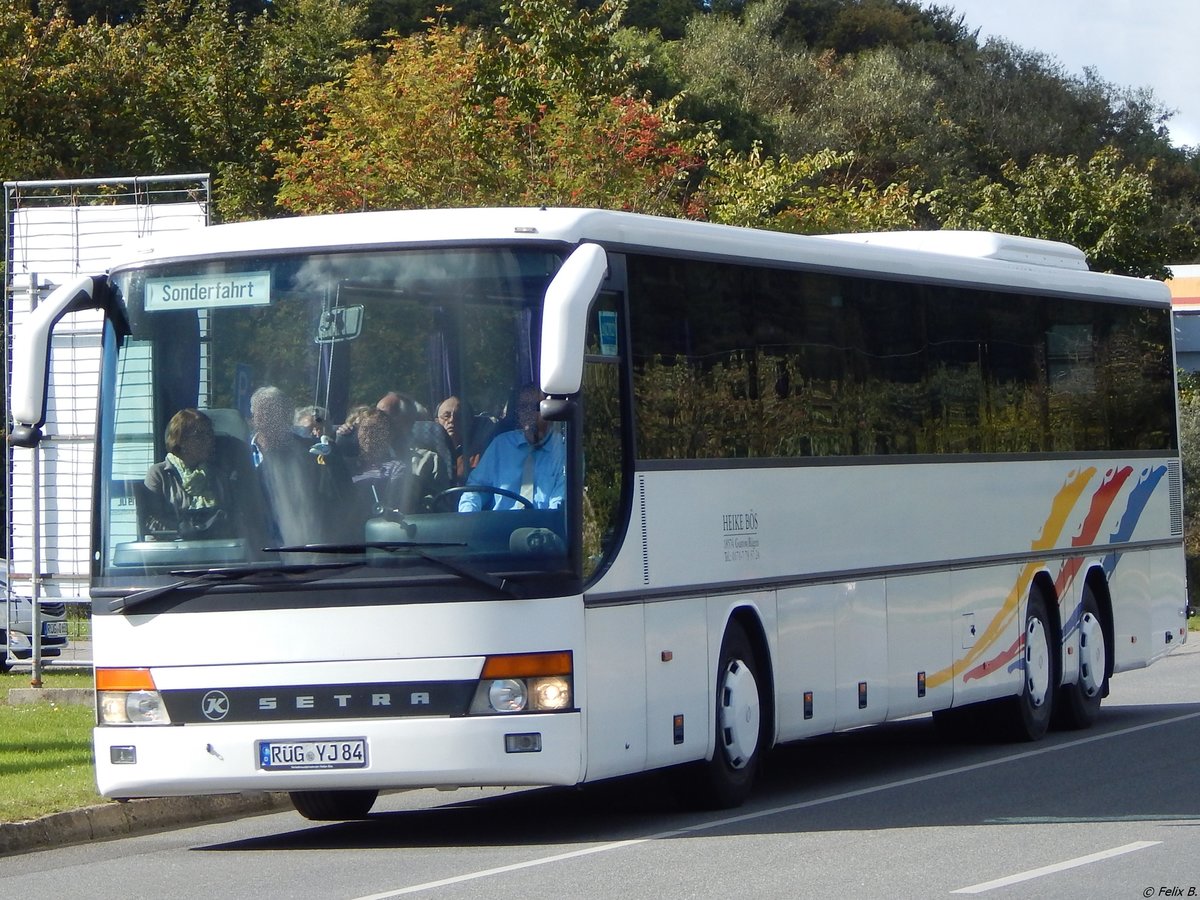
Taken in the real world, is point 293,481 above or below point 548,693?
above

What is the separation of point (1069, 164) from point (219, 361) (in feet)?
103

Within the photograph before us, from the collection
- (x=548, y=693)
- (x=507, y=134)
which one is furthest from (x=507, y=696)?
(x=507, y=134)

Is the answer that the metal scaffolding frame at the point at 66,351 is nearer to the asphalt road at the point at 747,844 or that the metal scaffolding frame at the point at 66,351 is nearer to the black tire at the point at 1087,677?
the asphalt road at the point at 747,844

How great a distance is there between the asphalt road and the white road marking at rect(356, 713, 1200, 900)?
0.07 feet

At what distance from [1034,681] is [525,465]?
7077 millimetres

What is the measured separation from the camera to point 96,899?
29.8 ft

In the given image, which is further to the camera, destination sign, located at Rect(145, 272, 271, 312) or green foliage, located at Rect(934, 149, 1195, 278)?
green foliage, located at Rect(934, 149, 1195, 278)

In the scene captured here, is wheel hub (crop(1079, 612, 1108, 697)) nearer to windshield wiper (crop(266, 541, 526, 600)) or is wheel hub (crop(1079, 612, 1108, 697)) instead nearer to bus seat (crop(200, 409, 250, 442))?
windshield wiper (crop(266, 541, 526, 600))

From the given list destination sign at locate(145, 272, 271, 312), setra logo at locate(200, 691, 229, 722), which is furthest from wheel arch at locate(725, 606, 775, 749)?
destination sign at locate(145, 272, 271, 312)

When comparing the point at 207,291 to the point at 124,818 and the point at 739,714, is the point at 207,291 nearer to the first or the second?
the point at 124,818

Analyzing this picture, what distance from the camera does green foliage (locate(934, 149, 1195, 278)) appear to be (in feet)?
125

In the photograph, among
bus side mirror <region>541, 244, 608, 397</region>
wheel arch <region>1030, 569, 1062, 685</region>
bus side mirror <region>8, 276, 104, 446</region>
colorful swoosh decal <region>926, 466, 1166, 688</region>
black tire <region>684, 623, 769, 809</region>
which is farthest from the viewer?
wheel arch <region>1030, 569, 1062, 685</region>

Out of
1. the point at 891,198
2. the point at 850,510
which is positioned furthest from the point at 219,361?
the point at 891,198

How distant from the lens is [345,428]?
10.1 m
